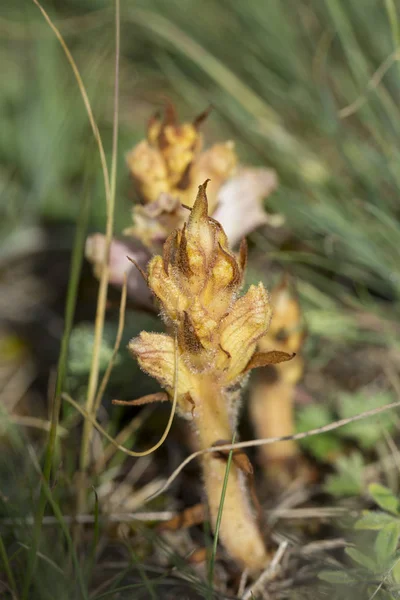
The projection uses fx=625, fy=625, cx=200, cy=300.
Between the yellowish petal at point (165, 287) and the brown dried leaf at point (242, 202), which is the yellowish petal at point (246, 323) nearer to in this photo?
the yellowish petal at point (165, 287)

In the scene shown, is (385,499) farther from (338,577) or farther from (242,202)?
(242,202)

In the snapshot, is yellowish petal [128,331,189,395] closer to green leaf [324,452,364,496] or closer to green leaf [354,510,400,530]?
green leaf [354,510,400,530]

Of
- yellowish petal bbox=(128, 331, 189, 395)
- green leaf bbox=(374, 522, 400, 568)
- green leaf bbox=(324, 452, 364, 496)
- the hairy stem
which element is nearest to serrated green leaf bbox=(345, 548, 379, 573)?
green leaf bbox=(374, 522, 400, 568)

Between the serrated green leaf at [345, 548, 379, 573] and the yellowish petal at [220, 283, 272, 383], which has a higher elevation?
the yellowish petal at [220, 283, 272, 383]

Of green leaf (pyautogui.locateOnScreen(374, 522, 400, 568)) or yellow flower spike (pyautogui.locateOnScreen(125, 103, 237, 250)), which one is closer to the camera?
green leaf (pyautogui.locateOnScreen(374, 522, 400, 568))

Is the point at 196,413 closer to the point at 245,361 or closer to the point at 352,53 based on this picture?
the point at 245,361

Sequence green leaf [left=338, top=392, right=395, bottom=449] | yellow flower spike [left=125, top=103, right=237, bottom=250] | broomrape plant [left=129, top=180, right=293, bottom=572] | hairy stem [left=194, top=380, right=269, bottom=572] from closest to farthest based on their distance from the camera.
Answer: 1. broomrape plant [left=129, top=180, right=293, bottom=572]
2. hairy stem [left=194, top=380, right=269, bottom=572]
3. yellow flower spike [left=125, top=103, right=237, bottom=250]
4. green leaf [left=338, top=392, right=395, bottom=449]
